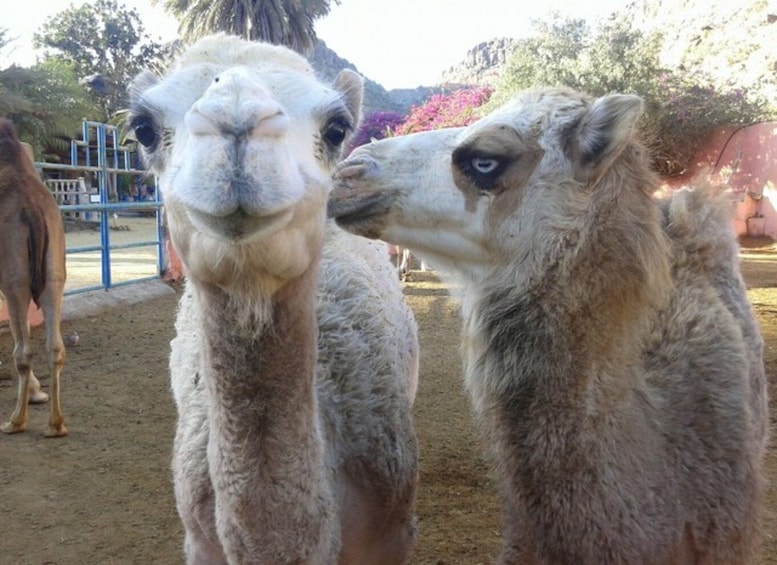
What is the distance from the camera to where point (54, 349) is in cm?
595

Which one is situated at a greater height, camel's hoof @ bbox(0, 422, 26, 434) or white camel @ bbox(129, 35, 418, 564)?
white camel @ bbox(129, 35, 418, 564)

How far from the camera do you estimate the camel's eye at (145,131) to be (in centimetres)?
223

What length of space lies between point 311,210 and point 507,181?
0.77 metres

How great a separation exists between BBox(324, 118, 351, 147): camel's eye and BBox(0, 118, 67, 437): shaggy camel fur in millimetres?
4444

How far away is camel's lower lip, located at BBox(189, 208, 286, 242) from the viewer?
5.81 feet

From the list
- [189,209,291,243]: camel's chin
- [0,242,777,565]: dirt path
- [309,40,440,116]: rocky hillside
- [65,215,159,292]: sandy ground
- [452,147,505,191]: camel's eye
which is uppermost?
[309,40,440,116]: rocky hillside

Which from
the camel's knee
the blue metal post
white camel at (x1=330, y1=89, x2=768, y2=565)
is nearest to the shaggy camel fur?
the camel's knee

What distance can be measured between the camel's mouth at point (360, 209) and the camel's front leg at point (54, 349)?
4.22 meters

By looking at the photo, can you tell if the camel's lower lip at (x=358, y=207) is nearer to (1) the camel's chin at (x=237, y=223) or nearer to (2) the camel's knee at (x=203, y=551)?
(1) the camel's chin at (x=237, y=223)

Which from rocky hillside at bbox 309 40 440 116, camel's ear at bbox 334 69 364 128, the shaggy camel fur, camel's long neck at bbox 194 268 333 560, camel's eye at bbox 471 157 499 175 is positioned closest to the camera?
camel's long neck at bbox 194 268 333 560

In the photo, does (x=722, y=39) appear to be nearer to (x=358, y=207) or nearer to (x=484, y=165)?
(x=484, y=165)

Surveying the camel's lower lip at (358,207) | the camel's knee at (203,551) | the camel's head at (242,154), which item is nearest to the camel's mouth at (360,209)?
the camel's lower lip at (358,207)

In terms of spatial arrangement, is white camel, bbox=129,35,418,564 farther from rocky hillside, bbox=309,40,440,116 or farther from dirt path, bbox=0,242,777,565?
rocky hillside, bbox=309,40,440,116

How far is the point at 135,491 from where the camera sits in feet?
16.2
